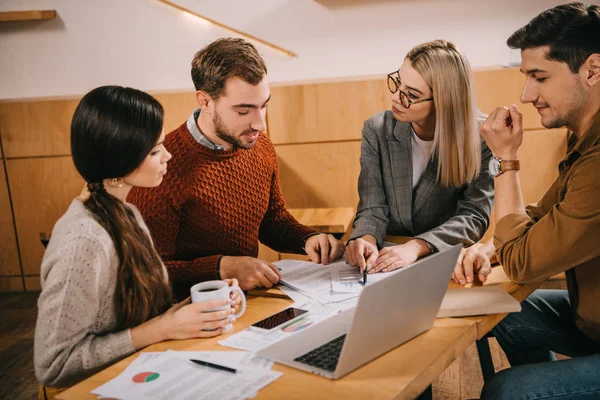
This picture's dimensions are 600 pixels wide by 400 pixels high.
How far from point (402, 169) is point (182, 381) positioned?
1.21 metres

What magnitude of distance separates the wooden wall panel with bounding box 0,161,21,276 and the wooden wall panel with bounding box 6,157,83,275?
5 cm

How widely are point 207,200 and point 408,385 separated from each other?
37.2 inches

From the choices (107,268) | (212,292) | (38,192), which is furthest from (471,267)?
(38,192)

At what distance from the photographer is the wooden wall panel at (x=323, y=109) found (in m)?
3.43

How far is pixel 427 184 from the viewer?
1.92m

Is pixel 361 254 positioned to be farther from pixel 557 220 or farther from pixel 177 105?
pixel 177 105

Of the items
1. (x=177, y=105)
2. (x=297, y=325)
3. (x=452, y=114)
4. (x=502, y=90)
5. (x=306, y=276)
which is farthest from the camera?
(x=177, y=105)

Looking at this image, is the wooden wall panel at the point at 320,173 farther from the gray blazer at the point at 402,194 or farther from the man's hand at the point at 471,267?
the man's hand at the point at 471,267

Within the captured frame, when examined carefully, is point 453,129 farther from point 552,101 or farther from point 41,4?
point 41,4

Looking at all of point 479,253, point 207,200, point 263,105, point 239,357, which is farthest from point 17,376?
point 479,253

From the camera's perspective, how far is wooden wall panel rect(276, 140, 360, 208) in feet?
11.5

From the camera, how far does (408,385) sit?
92 cm

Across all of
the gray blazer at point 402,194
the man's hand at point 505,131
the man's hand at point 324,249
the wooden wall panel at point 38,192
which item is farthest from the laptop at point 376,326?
the wooden wall panel at point 38,192

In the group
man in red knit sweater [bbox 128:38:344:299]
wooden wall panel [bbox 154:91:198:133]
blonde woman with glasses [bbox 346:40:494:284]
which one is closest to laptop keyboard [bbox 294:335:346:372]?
man in red knit sweater [bbox 128:38:344:299]
